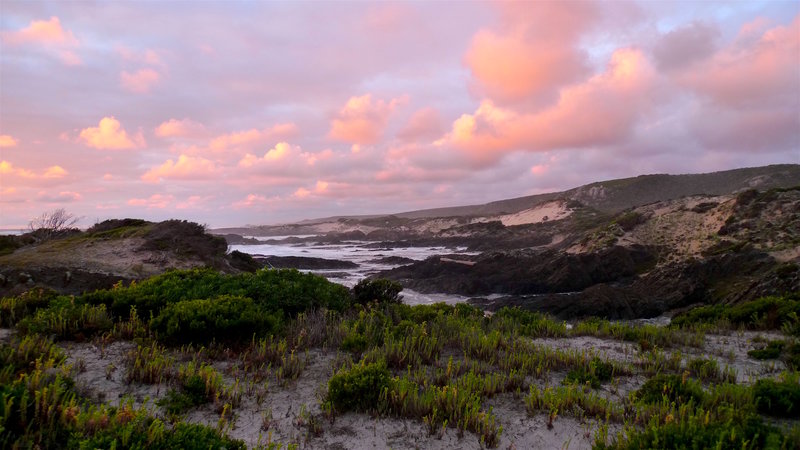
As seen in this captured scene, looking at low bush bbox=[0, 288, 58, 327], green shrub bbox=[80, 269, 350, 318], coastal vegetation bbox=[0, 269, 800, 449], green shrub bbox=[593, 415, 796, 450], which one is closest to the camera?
green shrub bbox=[593, 415, 796, 450]

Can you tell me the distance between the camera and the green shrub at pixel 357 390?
5191 millimetres

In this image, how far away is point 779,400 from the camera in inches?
202

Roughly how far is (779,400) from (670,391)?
1237 millimetres

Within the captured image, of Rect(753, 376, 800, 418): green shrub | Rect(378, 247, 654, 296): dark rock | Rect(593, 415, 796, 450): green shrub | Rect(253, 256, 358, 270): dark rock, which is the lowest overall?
Rect(378, 247, 654, 296): dark rock

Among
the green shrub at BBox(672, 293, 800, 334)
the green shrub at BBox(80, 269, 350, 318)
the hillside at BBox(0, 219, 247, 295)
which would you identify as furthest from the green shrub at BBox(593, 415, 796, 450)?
the hillside at BBox(0, 219, 247, 295)

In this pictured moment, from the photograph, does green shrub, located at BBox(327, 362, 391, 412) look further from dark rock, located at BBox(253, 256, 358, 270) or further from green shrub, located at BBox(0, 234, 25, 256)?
dark rock, located at BBox(253, 256, 358, 270)

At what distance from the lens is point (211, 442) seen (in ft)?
11.6

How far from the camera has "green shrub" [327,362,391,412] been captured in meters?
5.19

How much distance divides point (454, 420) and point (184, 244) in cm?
2291

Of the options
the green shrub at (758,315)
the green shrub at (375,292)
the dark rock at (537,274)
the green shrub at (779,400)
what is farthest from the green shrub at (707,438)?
A: the dark rock at (537,274)

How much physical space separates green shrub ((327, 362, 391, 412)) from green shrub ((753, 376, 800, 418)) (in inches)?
187

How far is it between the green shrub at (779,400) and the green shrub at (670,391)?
63 cm

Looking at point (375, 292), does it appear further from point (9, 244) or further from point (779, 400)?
point (9, 244)

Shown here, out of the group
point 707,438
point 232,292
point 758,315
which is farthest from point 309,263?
point 707,438
